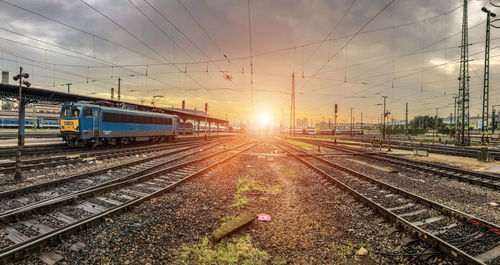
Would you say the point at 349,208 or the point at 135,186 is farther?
the point at 135,186

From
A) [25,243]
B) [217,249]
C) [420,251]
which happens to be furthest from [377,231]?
[25,243]

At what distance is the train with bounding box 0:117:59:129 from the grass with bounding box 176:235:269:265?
221 feet

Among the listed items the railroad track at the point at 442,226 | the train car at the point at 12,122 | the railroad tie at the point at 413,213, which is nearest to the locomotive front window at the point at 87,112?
the railroad track at the point at 442,226

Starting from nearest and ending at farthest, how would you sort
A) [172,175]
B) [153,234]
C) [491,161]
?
[153,234]
[172,175]
[491,161]

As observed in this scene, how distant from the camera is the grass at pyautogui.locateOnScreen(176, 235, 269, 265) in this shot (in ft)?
11.9

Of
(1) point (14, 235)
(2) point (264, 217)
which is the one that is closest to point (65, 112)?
(1) point (14, 235)

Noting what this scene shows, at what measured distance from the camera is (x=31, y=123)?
52.7 meters

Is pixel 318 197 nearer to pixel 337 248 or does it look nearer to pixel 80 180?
pixel 337 248

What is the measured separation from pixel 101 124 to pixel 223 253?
17636 mm

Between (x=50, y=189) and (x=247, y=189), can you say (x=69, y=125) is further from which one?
(x=247, y=189)

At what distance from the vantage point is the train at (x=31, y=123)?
1936 inches

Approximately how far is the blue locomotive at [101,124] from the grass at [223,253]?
1667 centimetres

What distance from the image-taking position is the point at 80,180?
Answer: 827 cm

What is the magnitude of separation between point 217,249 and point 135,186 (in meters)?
5.04
